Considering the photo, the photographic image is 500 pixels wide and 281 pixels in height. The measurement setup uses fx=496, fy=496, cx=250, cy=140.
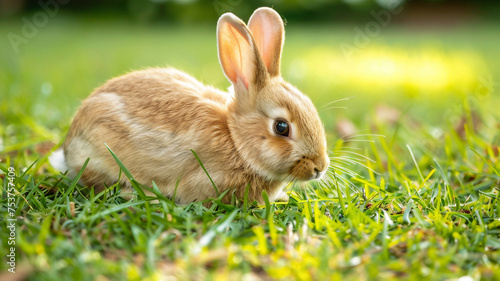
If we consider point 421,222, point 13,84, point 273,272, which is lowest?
point 421,222

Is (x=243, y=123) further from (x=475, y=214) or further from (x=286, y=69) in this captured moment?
(x=286, y=69)

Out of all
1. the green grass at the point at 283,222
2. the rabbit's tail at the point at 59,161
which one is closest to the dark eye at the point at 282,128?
the green grass at the point at 283,222

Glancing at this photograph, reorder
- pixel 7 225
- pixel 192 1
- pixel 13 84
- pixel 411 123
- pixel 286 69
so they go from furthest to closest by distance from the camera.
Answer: pixel 192 1 < pixel 286 69 < pixel 13 84 < pixel 411 123 < pixel 7 225

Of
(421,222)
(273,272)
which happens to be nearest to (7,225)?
(273,272)

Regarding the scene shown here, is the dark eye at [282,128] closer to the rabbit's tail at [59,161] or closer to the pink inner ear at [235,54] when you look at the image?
the pink inner ear at [235,54]

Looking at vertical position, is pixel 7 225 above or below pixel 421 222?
above

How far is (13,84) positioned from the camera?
571 centimetres

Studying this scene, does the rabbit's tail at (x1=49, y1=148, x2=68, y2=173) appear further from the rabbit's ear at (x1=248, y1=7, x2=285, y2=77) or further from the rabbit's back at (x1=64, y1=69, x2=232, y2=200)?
the rabbit's ear at (x1=248, y1=7, x2=285, y2=77)

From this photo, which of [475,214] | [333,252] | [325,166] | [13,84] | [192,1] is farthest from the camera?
[192,1]

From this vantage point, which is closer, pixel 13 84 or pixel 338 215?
pixel 338 215

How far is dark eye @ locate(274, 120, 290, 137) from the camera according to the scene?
9.54 ft

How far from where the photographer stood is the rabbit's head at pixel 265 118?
2.87 metres

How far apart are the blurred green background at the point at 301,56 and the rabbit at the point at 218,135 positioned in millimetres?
491

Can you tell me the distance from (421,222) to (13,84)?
4.94m
